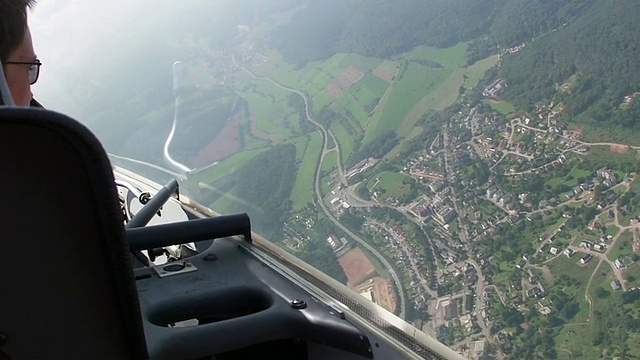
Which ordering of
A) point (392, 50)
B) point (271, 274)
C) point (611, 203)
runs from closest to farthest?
1. point (271, 274)
2. point (611, 203)
3. point (392, 50)

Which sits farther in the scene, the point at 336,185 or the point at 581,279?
the point at 336,185

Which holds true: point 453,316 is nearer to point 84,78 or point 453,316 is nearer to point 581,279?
point 581,279

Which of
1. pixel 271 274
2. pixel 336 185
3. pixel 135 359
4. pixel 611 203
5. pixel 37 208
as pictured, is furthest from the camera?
pixel 336 185

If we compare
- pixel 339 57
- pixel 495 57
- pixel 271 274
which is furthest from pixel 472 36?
pixel 271 274

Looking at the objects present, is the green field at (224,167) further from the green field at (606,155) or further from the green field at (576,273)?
the green field at (576,273)

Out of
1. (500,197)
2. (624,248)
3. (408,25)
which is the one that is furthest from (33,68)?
(408,25)

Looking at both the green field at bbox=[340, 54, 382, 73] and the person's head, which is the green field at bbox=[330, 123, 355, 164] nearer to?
the green field at bbox=[340, 54, 382, 73]

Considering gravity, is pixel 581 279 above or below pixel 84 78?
below
